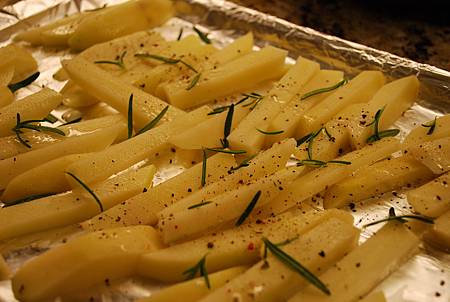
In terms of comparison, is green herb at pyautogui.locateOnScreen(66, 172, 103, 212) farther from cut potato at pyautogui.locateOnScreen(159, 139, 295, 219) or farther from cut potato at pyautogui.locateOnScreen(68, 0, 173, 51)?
cut potato at pyautogui.locateOnScreen(68, 0, 173, 51)

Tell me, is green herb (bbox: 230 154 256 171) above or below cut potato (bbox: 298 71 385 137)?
below

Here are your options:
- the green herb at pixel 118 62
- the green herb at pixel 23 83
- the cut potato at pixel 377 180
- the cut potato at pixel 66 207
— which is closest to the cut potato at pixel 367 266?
the cut potato at pixel 377 180

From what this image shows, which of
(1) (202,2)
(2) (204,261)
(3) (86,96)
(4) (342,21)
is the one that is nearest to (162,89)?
(3) (86,96)

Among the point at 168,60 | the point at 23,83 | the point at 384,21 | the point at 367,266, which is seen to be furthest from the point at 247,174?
the point at 384,21

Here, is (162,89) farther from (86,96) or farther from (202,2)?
(202,2)

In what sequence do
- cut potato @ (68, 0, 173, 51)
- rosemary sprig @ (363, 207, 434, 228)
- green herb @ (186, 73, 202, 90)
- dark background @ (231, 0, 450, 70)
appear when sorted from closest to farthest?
1. rosemary sprig @ (363, 207, 434, 228)
2. green herb @ (186, 73, 202, 90)
3. cut potato @ (68, 0, 173, 51)
4. dark background @ (231, 0, 450, 70)

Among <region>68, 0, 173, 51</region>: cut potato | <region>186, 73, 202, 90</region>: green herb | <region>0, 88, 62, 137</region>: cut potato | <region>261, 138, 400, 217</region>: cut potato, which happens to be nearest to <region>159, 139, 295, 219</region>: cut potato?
<region>261, 138, 400, 217</region>: cut potato

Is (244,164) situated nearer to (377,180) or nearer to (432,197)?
(377,180)
